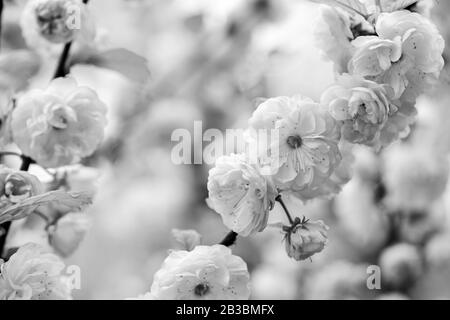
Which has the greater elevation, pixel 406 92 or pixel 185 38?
pixel 185 38

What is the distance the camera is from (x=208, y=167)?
1.43 metres

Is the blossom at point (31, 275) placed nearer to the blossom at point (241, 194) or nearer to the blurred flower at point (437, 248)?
the blossom at point (241, 194)

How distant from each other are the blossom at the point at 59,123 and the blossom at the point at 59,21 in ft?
0.17

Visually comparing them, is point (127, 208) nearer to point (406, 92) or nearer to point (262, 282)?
point (262, 282)

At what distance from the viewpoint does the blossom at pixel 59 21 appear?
0.63 m

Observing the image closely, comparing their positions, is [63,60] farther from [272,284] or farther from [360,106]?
[272,284]

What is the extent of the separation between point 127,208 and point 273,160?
1.13m

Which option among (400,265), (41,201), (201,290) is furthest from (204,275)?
(400,265)

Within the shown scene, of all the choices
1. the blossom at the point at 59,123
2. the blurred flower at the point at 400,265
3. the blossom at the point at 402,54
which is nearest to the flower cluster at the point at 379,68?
the blossom at the point at 402,54

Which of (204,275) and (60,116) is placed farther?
(60,116)

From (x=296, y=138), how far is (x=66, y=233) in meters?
0.30

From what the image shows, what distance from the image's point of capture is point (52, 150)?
2.05ft
